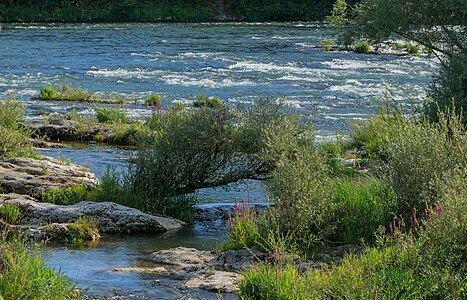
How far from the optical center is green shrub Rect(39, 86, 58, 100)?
27.8 meters

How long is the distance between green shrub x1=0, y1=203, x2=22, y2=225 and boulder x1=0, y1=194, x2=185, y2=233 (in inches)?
3.0

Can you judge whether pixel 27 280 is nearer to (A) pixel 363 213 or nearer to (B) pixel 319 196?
(B) pixel 319 196

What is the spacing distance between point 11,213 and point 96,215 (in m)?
1.21

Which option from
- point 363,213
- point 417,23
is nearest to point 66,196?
point 363,213

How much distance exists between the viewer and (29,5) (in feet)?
238

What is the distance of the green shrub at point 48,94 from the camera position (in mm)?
27844

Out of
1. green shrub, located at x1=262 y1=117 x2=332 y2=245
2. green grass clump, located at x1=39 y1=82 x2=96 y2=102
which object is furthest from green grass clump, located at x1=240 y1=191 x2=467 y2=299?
green grass clump, located at x1=39 y1=82 x2=96 y2=102

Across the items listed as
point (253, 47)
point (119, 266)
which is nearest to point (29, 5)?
point (253, 47)

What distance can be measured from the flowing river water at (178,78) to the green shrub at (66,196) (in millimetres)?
1479

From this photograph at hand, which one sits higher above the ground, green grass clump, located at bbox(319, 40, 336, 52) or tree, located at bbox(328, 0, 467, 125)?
tree, located at bbox(328, 0, 467, 125)

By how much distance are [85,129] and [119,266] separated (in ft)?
39.6

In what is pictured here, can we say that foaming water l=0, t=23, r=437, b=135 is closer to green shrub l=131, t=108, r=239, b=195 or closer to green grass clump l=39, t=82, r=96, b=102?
green grass clump l=39, t=82, r=96, b=102

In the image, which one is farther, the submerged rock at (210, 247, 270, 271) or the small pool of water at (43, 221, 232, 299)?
the submerged rock at (210, 247, 270, 271)

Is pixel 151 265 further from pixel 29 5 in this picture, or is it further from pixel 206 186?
pixel 29 5
